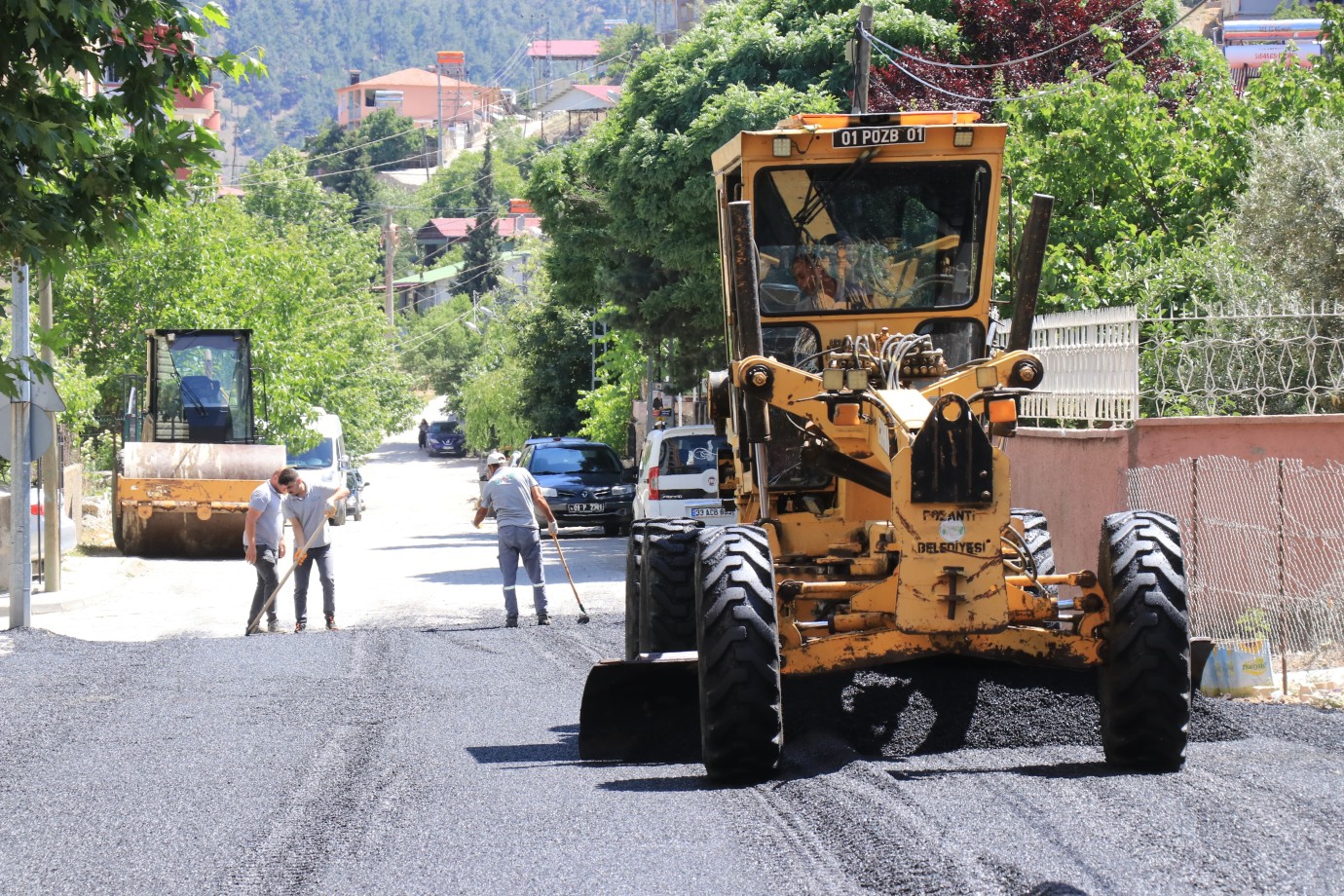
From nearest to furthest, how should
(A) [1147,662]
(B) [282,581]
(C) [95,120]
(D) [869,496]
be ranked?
(A) [1147,662]
(D) [869,496]
(C) [95,120]
(B) [282,581]

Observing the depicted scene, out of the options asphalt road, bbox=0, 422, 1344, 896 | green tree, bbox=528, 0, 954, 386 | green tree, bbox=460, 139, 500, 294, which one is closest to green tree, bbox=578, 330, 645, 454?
green tree, bbox=528, 0, 954, 386

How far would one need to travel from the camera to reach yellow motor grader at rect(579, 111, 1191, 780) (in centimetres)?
704

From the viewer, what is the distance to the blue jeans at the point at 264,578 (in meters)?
15.8

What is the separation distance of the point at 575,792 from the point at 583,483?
2115 cm

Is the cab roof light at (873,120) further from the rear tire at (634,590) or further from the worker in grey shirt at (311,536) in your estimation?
the worker in grey shirt at (311,536)

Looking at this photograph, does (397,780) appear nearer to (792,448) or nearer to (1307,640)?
(792,448)

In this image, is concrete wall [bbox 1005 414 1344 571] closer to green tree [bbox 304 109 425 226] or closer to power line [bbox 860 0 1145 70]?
power line [bbox 860 0 1145 70]

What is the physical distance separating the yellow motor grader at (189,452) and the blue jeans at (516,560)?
31.8 feet

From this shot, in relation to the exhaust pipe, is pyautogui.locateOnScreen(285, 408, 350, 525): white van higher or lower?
lower

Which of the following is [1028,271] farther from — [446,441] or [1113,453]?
[446,441]

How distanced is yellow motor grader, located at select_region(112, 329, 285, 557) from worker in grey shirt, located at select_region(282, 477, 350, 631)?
29.5ft

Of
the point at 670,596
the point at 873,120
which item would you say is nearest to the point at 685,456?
the point at 670,596

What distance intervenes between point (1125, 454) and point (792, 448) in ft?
18.4

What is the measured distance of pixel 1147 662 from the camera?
7.18m
